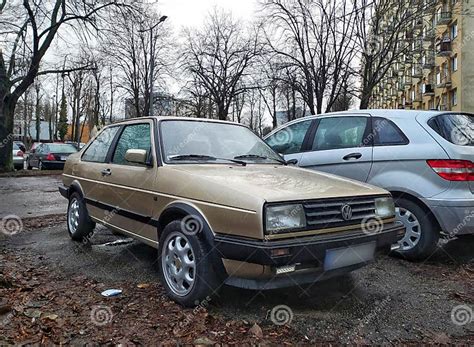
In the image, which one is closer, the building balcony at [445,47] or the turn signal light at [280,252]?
the turn signal light at [280,252]

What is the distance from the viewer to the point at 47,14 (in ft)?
55.1

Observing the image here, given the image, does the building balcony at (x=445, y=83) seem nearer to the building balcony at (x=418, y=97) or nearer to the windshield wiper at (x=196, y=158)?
the building balcony at (x=418, y=97)

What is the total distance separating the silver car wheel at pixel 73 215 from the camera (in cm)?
536

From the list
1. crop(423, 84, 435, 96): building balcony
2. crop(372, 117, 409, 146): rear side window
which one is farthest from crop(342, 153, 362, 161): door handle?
crop(423, 84, 435, 96): building balcony

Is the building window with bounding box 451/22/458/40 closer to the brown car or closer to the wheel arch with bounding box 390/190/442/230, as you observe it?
the wheel arch with bounding box 390/190/442/230

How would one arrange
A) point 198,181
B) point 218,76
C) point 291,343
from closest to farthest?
point 291,343, point 198,181, point 218,76

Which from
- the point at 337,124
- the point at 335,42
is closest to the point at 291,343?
the point at 337,124

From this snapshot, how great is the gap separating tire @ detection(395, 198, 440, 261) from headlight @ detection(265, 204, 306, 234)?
2.20 meters

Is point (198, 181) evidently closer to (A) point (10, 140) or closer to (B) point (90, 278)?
(B) point (90, 278)

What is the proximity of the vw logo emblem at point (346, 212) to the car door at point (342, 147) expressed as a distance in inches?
75.1

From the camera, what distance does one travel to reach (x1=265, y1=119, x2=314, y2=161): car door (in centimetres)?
568

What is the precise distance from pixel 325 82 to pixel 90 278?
19.8m

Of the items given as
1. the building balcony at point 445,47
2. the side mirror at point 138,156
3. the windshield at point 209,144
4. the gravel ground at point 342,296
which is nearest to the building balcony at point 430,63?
the building balcony at point 445,47

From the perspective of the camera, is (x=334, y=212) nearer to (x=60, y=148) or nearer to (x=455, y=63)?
(x=60, y=148)
